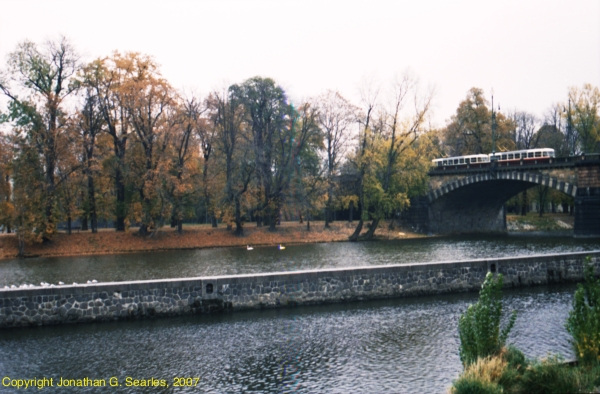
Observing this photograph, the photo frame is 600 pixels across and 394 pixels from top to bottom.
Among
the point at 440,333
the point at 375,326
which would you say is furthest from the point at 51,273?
the point at 440,333

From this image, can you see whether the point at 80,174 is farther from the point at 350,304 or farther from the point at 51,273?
the point at 350,304

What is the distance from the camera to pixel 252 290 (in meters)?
21.8

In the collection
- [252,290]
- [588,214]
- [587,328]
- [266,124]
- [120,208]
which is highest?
[266,124]

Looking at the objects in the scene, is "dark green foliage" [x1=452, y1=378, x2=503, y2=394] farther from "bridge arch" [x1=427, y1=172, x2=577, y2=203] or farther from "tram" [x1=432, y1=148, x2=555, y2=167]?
"tram" [x1=432, y1=148, x2=555, y2=167]

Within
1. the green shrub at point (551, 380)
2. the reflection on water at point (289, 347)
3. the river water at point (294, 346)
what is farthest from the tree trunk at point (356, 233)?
the green shrub at point (551, 380)

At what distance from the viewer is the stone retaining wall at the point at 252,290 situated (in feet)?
65.5

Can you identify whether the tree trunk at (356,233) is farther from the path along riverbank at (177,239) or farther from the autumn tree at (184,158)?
the autumn tree at (184,158)

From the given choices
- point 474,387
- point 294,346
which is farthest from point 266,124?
point 474,387

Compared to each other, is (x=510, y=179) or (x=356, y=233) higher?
(x=510, y=179)

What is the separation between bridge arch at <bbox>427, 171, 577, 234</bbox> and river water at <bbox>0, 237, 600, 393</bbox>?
35554mm

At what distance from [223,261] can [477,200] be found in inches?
1646

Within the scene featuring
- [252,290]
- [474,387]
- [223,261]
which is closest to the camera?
[474,387]

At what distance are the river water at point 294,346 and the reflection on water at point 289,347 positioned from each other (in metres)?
0.03

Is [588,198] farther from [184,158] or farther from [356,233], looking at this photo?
[184,158]
